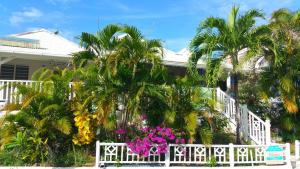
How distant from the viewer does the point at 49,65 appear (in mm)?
17422

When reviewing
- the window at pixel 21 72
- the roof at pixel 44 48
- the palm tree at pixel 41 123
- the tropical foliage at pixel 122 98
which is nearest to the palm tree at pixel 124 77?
the tropical foliage at pixel 122 98

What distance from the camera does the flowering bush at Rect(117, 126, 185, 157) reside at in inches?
384

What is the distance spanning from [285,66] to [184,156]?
550cm

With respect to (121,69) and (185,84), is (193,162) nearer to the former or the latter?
(185,84)

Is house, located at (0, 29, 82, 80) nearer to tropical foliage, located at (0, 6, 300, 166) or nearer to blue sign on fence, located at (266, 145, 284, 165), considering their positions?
tropical foliage, located at (0, 6, 300, 166)

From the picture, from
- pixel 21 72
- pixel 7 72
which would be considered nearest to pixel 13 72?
pixel 7 72

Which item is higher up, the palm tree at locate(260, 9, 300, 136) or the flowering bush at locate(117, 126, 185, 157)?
the palm tree at locate(260, 9, 300, 136)

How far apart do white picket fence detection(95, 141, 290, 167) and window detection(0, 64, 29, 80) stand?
30.8 feet

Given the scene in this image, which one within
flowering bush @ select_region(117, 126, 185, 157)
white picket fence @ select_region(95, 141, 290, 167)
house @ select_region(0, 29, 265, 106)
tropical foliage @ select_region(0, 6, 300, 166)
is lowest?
white picket fence @ select_region(95, 141, 290, 167)

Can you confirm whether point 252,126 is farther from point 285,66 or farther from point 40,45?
point 40,45

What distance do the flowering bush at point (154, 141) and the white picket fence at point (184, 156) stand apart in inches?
5.4

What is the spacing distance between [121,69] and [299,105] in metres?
6.86

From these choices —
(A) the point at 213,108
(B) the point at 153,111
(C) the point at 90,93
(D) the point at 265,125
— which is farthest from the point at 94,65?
(D) the point at 265,125

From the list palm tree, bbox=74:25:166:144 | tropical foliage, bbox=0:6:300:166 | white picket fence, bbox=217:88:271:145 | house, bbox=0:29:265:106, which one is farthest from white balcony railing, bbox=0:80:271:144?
house, bbox=0:29:265:106
